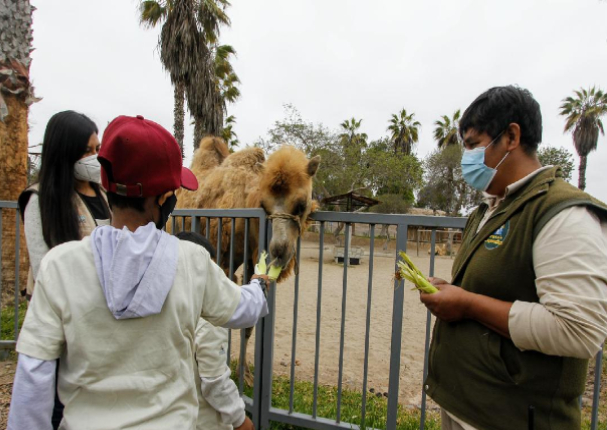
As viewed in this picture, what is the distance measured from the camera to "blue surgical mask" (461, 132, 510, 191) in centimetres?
162

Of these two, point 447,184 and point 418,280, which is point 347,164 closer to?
point 447,184

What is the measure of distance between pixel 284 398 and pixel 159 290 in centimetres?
315

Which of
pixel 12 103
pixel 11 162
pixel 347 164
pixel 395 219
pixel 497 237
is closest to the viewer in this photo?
pixel 497 237

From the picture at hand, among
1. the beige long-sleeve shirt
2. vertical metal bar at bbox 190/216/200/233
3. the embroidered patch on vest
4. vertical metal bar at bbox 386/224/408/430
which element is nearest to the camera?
the beige long-sleeve shirt

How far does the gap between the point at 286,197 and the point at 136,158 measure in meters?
2.38

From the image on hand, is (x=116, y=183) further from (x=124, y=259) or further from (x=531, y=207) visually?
(x=531, y=207)

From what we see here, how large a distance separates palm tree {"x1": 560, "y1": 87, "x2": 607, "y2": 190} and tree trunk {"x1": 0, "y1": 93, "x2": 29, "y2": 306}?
118 ft

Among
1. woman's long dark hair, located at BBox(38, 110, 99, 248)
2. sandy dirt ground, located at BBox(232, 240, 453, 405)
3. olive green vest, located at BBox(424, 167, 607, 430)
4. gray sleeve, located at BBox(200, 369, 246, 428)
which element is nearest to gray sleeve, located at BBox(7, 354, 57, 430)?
gray sleeve, located at BBox(200, 369, 246, 428)

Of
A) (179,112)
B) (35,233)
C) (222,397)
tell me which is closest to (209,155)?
(35,233)

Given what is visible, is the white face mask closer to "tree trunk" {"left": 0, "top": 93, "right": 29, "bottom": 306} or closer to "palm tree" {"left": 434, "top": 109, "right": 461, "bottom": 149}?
"tree trunk" {"left": 0, "top": 93, "right": 29, "bottom": 306}

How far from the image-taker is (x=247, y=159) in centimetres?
521

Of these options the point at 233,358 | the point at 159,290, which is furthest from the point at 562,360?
A: the point at 233,358

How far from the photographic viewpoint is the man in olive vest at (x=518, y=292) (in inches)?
48.7

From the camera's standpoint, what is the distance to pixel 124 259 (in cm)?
129
